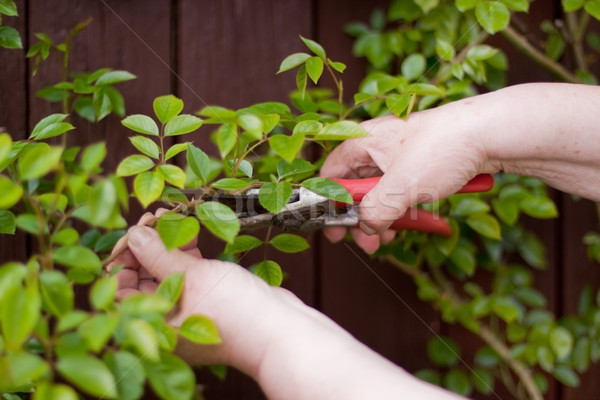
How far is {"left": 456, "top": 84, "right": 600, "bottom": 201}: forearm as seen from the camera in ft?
2.57

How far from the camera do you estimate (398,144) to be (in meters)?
0.88

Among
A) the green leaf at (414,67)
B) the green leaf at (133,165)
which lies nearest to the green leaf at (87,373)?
the green leaf at (133,165)

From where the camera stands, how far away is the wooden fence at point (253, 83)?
1.03 m

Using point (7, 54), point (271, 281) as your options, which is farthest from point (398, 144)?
point (7, 54)

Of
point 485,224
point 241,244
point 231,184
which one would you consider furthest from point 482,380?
point 231,184

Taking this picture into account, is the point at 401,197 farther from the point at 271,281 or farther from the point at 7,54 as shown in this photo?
the point at 7,54

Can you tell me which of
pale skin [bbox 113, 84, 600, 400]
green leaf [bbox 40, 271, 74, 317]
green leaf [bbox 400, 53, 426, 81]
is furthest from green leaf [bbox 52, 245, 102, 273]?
green leaf [bbox 400, 53, 426, 81]

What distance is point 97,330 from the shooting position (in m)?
0.43

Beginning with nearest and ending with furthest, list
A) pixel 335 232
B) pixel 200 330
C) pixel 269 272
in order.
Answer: pixel 200 330, pixel 269 272, pixel 335 232

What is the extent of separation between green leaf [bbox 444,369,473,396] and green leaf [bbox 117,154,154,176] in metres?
0.84

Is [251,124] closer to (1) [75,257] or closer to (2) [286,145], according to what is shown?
(2) [286,145]

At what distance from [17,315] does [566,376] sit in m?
1.07

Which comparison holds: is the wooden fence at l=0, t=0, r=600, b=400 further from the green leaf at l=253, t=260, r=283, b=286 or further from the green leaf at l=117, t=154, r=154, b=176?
the green leaf at l=117, t=154, r=154, b=176

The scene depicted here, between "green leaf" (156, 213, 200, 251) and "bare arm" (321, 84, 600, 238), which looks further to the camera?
"bare arm" (321, 84, 600, 238)
